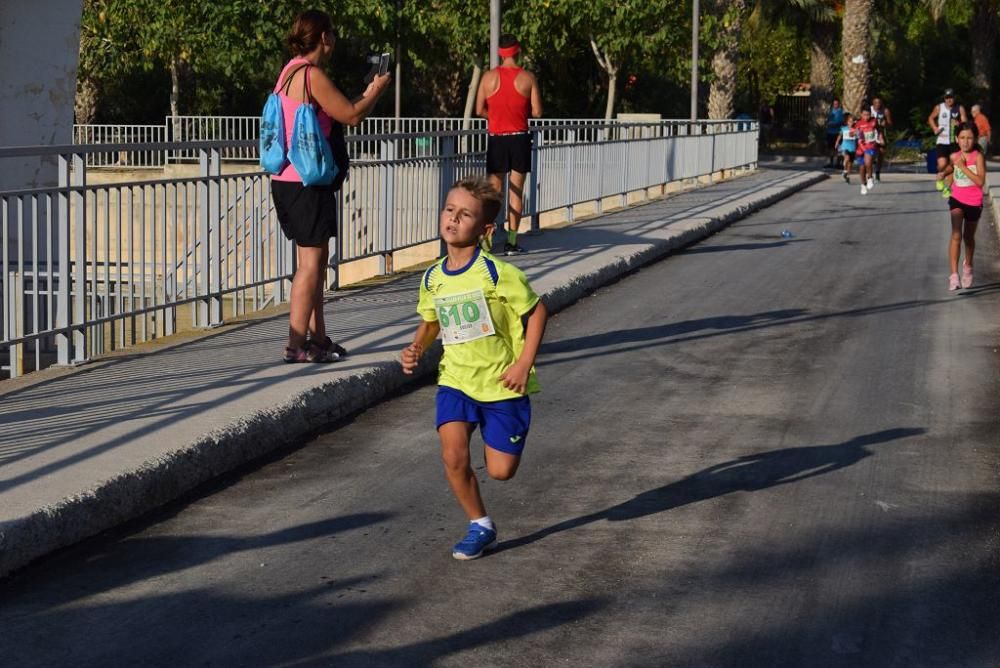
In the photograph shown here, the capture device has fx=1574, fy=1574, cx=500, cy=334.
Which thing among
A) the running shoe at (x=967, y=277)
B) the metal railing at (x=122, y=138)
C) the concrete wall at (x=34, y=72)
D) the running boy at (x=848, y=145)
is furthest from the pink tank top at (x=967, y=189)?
the metal railing at (x=122, y=138)

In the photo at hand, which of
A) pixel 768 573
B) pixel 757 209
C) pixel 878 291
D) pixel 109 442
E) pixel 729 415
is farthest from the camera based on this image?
pixel 757 209

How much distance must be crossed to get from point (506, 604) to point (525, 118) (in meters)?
10.4

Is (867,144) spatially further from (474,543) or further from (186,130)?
(474,543)

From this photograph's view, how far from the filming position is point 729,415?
8.38 metres

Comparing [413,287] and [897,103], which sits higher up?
[897,103]

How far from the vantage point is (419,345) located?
19.0 ft

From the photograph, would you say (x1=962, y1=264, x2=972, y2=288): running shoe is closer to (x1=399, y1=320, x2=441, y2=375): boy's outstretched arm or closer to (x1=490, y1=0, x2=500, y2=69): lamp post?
(x1=490, y1=0, x2=500, y2=69): lamp post

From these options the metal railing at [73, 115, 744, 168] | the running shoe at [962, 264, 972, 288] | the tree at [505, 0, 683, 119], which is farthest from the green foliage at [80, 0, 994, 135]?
the running shoe at [962, 264, 972, 288]

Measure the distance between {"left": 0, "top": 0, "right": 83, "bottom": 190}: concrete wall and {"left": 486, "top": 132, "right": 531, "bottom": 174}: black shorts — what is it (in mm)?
4229

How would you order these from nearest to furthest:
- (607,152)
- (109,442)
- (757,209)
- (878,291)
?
(109,442)
(878,291)
(607,152)
(757,209)

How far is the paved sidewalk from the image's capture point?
583 cm

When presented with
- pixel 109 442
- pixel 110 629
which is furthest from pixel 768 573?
pixel 109 442

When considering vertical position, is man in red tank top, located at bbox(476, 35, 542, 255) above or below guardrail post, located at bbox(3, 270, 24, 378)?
above

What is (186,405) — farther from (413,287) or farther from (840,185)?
(840,185)
